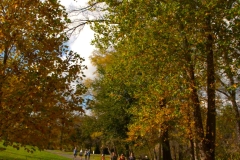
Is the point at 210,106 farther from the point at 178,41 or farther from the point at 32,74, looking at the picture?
the point at 32,74

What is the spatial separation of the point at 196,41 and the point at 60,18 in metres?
4.44

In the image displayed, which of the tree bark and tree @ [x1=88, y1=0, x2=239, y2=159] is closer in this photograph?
tree @ [x1=88, y1=0, x2=239, y2=159]

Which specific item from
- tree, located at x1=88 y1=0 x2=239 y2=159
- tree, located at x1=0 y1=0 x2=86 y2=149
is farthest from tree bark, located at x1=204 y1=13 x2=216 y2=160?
tree, located at x1=0 y1=0 x2=86 y2=149

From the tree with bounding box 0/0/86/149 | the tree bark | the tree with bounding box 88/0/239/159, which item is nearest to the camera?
the tree with bounding box 0/0/86/149

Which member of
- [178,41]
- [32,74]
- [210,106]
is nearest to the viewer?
[32,74]

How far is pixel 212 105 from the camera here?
11.4 m

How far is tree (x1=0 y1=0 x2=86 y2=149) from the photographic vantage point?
7059 mm

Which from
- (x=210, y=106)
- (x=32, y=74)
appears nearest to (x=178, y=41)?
(x=210, y=106)

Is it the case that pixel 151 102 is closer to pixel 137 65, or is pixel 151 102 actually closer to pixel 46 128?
pixel 137 65

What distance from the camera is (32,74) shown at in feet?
22.9

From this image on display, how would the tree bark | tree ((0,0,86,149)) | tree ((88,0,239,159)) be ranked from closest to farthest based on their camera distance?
tree ((0,0,86,149)) → tree ((88,0,239,159)) → the tree bark

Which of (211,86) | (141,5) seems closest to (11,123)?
(141,5)

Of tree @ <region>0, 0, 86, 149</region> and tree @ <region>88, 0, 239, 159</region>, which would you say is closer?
tree @ <region>0, 0, 86, 149</region>

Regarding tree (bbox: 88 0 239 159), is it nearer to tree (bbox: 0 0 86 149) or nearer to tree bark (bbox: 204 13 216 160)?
tree bark (bbox: 204 13 216 160)
